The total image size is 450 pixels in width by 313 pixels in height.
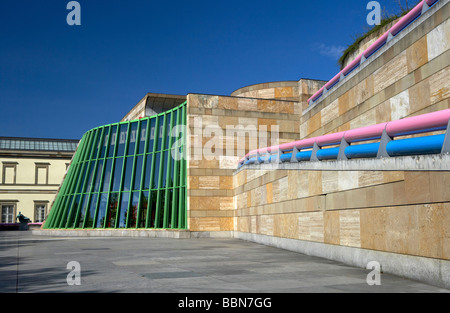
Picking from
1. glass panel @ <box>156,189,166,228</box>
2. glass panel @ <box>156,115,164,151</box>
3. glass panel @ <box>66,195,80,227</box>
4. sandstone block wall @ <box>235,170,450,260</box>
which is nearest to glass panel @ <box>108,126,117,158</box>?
glass panel @ <box>66,195,80,227</box>

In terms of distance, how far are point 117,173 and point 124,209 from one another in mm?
2756

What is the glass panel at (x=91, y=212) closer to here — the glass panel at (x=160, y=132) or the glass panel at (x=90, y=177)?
the glass panel at (x=90, y=177)

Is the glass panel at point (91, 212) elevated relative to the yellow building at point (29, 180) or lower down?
lower down

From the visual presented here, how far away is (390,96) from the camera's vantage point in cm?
1215

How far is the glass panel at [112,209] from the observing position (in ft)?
91.1

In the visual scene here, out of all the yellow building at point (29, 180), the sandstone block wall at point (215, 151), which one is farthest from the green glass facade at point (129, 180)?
the yellow building at point (29, 180)

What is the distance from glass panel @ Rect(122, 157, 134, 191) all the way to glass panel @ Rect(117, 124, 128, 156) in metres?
0.89

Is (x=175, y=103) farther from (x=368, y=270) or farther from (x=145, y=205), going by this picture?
(x=368, y=270)

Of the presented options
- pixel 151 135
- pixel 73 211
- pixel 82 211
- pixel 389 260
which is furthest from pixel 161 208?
pixel 389 260

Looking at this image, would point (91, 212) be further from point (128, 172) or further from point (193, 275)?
point (193, 275)

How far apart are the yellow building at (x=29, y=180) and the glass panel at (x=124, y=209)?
46.1 metres

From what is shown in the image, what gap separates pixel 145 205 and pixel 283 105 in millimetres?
10319

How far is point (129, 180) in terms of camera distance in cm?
2825

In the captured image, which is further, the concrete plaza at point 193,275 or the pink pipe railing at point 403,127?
the concrete plaza at point 193,275
